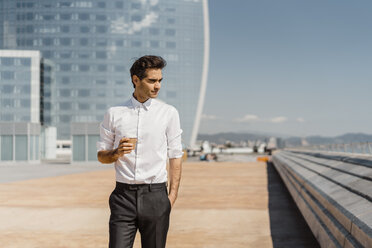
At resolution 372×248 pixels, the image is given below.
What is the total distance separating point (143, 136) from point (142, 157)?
0.16 m

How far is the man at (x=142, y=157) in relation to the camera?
11.1ft

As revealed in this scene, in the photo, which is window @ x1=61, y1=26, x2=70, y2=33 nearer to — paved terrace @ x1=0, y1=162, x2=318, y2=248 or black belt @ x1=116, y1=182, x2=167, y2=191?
paved terrace @ x1=0, y1=162, x2=318, y2=248

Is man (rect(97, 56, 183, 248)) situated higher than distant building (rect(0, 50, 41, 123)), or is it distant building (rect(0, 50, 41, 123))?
distant building (rect(0, 50, 41, 123))

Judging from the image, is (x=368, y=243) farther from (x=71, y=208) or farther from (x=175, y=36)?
(x=175, y=36)

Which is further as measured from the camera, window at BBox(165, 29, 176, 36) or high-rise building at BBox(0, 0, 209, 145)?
window at BBox(165, 29, 176, 36)

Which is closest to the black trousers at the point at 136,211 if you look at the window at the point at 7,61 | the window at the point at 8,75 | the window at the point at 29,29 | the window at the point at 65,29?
the window at the point at 7,61

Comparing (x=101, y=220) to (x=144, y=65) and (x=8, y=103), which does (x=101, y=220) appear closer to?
(x=144, y=65)

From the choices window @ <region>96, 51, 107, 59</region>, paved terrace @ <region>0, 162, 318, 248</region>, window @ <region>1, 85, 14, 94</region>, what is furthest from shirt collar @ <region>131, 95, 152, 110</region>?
window @ <region>96, 51, 107, 59</region>

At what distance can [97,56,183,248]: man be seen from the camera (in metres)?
3.37

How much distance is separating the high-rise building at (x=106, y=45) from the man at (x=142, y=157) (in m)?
109

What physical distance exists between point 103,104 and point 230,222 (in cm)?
10538

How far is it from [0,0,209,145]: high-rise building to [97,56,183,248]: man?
356 ft

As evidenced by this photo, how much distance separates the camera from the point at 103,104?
11250 centimetres

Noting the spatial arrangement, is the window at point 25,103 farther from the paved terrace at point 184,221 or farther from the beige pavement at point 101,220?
the paved terrace at point 184,221
